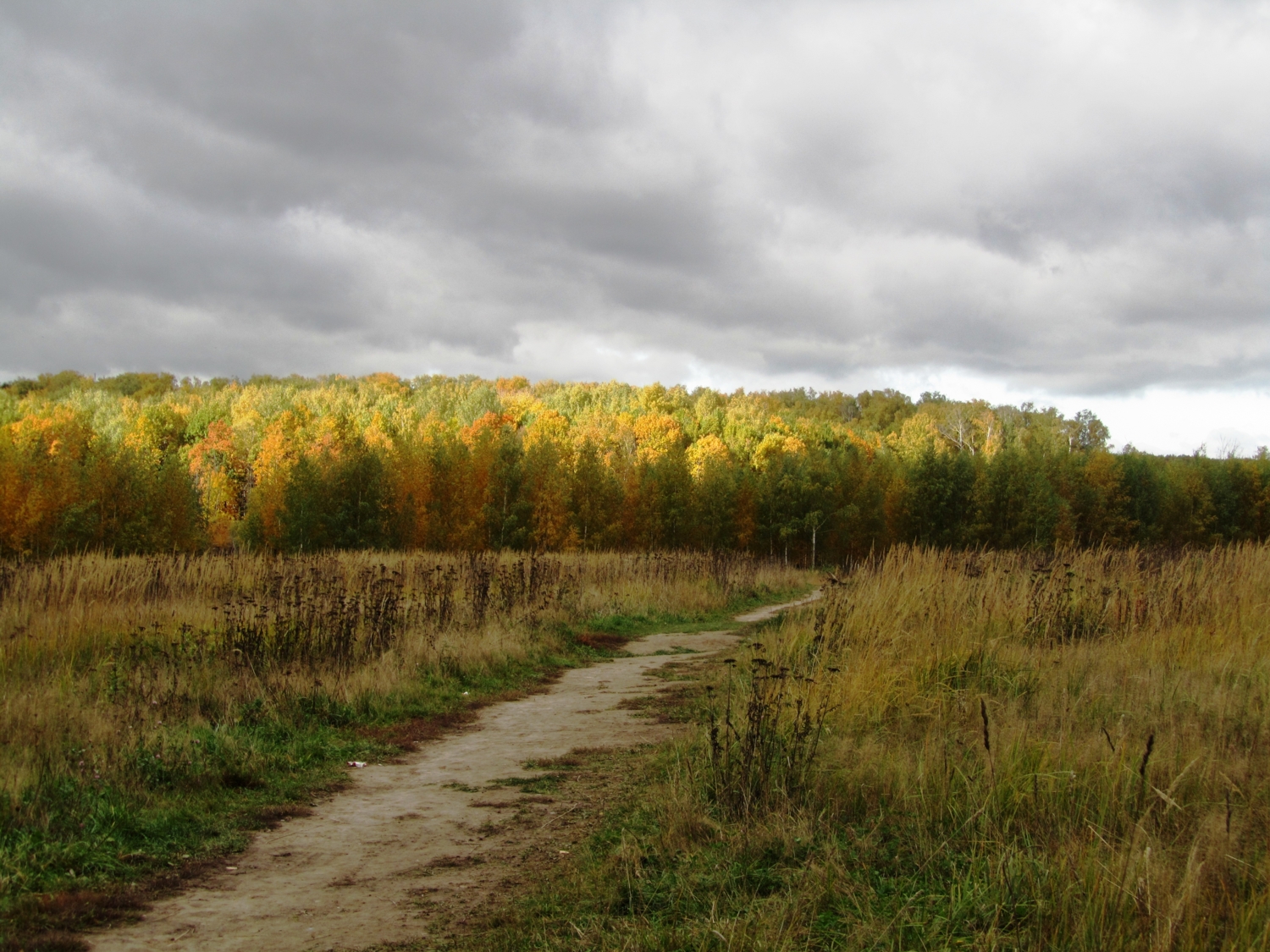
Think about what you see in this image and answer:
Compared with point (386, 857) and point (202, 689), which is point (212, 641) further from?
point (386, 857)

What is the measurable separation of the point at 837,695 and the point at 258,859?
4527mm

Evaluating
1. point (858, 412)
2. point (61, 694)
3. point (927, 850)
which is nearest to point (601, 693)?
point (61, 694)

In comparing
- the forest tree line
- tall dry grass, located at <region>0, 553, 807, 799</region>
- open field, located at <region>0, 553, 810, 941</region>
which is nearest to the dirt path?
open field, located at <region>0, 553, 810, 941</region>

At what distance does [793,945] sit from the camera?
3225 millimetres

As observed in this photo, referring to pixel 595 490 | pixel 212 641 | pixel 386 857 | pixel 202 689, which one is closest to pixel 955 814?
pixel 386 857

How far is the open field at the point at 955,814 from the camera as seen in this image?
3.26m

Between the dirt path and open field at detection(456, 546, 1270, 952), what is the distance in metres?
0.48

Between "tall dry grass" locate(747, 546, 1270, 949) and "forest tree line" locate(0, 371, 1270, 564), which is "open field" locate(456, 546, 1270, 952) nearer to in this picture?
"tall dry grass" locate(747, 546, 1270, 949)

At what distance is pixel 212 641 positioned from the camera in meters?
10.2

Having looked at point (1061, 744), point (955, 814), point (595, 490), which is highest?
point (595, 490)

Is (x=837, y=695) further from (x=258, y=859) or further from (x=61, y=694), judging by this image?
(x=61, y=694)

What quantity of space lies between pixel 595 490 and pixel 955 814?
134ft

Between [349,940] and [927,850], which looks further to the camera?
[927,850]

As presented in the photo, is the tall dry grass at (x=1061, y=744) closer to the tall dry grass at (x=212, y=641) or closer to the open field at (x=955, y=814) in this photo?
the open field at (x=955, y=814)
